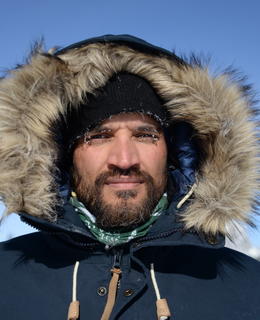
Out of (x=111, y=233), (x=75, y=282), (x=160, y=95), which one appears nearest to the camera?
(x=75, y=282)

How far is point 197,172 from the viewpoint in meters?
3.01

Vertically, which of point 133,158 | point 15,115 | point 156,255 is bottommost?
point 156,255

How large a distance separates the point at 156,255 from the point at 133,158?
1.79ft

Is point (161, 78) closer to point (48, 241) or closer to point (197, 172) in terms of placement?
point (197, 172)

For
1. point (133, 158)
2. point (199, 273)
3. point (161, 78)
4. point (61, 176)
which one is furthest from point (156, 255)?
point (161, 78)

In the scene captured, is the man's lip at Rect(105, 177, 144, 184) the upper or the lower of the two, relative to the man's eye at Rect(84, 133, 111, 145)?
lower

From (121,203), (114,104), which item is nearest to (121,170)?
(121,203)

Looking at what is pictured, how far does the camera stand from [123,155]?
2713 millimetres

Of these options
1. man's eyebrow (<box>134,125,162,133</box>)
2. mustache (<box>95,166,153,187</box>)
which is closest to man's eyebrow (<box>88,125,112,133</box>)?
man's eyebrow (<box>134,125,162,133</box>)

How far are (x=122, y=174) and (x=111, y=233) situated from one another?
329 mm

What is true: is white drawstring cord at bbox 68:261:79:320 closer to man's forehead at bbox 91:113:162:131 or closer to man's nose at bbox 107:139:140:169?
man's nose at bbox 107:139:140:169

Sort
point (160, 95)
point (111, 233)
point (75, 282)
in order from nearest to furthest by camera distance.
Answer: point (75, 282) < point (111, 233) < point (160, 95)

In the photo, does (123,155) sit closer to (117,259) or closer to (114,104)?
(114,104)

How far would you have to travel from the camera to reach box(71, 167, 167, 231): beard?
2.67m
